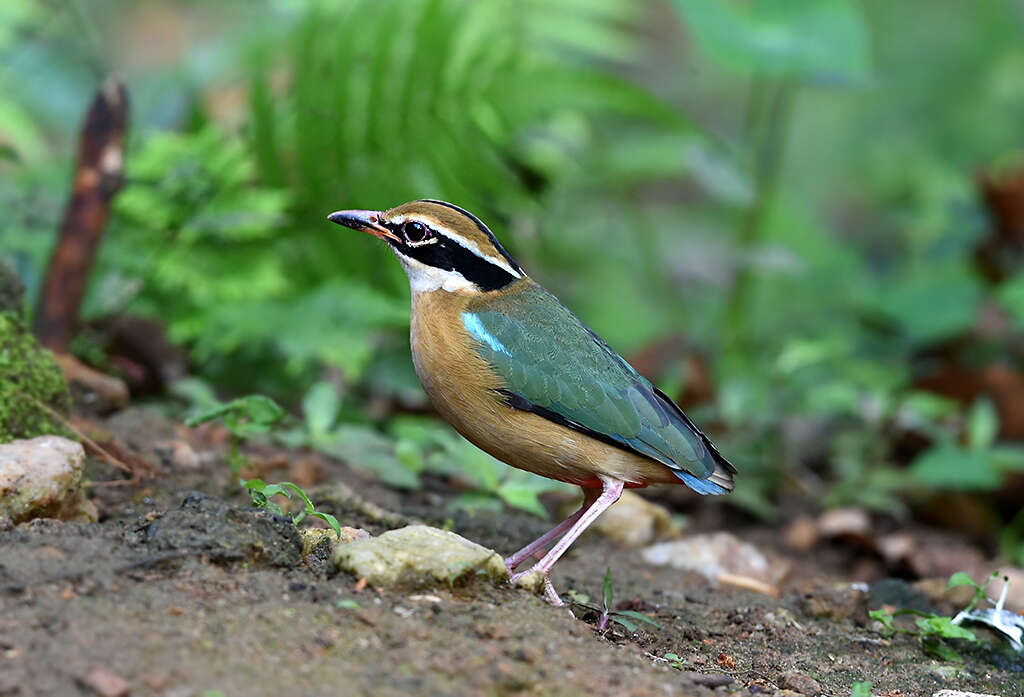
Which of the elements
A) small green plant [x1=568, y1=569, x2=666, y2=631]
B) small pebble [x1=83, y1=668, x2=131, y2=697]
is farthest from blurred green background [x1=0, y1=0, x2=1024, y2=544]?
small pebble [x1=83, y1=668, x2=131, y2=697]

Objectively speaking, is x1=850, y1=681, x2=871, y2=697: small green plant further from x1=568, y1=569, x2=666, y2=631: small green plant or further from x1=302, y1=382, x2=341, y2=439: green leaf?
x1=302, y1=382, x2=341, y2=439: green leaf

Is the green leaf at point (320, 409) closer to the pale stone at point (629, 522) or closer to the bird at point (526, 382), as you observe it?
the bird at point (526, 382)

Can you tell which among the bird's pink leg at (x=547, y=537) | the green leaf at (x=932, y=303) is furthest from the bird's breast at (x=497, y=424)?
the green leaf at (x=932, y=303)

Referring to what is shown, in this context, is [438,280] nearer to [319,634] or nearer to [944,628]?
[319,634]

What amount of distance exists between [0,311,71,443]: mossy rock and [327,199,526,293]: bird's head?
1.36 meters

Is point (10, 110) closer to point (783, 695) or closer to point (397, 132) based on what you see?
point (397, 132)

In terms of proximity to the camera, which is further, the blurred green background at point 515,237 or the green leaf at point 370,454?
the blurred green background at point 515,237

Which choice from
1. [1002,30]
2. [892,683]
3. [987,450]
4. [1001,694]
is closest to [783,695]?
[892,683]

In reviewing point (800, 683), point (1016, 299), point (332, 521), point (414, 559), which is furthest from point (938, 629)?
point (1016, 299)

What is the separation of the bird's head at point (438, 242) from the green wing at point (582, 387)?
0.17m

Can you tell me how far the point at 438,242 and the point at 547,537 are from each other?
4.35 ft

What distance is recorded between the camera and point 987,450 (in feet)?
24.1

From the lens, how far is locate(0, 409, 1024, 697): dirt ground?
3.16 meters

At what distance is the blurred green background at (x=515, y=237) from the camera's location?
281 inches
